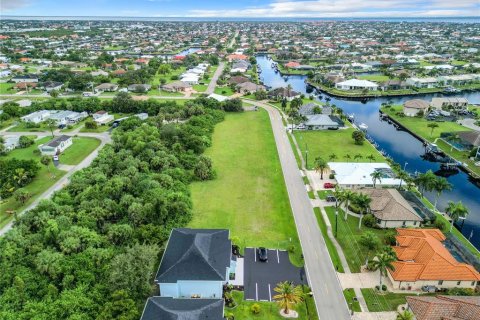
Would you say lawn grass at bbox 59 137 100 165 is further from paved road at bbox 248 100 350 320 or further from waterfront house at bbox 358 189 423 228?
waterfront house at bbox 358 189 423 228

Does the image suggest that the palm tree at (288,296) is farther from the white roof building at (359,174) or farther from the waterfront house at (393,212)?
the white roof building at (359,174)

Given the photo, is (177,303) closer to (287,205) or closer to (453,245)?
(287,205)

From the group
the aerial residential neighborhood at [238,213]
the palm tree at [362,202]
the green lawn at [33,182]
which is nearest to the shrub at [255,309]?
the aerial residential neighborhood at [238,213]

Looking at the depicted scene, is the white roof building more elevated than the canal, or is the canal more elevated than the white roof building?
the white roof building

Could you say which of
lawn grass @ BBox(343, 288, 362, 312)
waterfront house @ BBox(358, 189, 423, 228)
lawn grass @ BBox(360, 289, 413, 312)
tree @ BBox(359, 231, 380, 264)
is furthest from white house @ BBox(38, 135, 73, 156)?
lawn grass @ BBox(360, 289, 413, 312)

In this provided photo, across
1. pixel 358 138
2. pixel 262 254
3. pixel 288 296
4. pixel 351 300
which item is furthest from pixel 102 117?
pixel 351 300

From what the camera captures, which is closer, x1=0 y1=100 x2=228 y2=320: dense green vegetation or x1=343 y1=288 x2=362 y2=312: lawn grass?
x1=0 y1=100 x2=228 y2=320: dense green vegetation

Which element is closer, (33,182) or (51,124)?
(33,182)

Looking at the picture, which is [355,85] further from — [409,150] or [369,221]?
[369,221]
